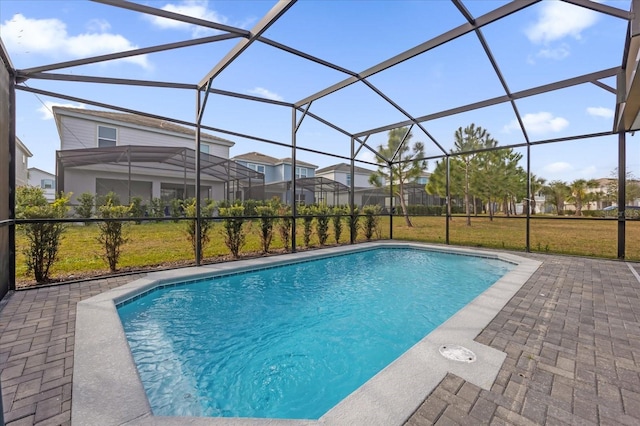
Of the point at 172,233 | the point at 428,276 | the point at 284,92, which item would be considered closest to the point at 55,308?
the point at 284,92

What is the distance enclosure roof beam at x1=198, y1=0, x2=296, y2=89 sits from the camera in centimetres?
361

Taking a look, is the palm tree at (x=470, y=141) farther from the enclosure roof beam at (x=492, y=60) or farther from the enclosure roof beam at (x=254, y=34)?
the enclosure roof beam at (x=254, y=34)

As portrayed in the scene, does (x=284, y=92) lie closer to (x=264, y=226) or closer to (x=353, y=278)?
(x=264, y=226)

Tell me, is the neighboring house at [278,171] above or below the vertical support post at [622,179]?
above

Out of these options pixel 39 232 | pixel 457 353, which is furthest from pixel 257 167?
pixel 457 353

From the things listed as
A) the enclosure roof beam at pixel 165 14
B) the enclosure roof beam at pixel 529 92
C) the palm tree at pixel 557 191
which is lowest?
the palm tree at pixel 557 191

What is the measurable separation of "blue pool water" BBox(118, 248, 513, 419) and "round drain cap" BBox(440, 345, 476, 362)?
694mm

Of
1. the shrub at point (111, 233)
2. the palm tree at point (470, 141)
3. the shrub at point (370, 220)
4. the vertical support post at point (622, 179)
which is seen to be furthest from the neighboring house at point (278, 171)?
the vertical support post at point (622, 179)

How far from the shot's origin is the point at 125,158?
12.0 m

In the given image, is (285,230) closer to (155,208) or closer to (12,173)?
(12,173)

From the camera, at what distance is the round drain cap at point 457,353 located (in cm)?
229

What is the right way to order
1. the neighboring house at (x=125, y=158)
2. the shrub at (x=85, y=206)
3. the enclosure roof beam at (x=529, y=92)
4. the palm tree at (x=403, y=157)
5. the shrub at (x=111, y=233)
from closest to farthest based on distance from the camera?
the shrub at (x=111, y=233) → the enclosure roof beam at (x=529, y=92) → the shrub at (x=85, y=206) → the neighboring house at (x=125, y=158) → the palm tree at (x=403, y=157)

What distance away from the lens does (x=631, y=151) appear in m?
6.02

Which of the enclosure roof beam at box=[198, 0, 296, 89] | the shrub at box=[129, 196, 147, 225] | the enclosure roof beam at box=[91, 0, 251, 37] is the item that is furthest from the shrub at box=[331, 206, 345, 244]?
the enclosure roof beam at box=[91, 0, 251, 37]
